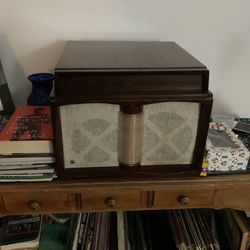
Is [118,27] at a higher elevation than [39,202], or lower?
higher

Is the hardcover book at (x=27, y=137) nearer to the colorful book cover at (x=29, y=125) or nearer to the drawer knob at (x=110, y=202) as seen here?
the colorful book cover at (x=29, y=125)

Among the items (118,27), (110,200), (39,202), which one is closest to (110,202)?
(110,200)

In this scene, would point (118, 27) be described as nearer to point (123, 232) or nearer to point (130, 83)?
point (130, 83)

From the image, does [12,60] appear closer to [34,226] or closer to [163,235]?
[34,226]

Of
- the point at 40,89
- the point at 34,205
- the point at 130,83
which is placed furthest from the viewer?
the point at 40,89

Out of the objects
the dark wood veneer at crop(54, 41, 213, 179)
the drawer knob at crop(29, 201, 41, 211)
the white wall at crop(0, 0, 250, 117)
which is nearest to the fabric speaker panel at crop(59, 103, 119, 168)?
the dark wood veneer at crop(54, 41, 213, 179)

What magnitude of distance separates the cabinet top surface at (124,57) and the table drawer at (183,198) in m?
0.35

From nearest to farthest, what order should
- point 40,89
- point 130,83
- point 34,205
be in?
point 130,83 → point 34,205 → point 40,89

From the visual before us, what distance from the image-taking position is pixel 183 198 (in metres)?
0.83

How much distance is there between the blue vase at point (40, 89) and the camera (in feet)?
3.08

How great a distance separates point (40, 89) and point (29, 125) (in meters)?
0.17

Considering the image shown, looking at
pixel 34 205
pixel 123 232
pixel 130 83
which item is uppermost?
pixel 130 83

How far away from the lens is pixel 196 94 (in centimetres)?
70

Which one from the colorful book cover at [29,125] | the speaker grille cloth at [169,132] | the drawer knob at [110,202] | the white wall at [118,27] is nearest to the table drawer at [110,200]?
the drawer knob at [110,202]
